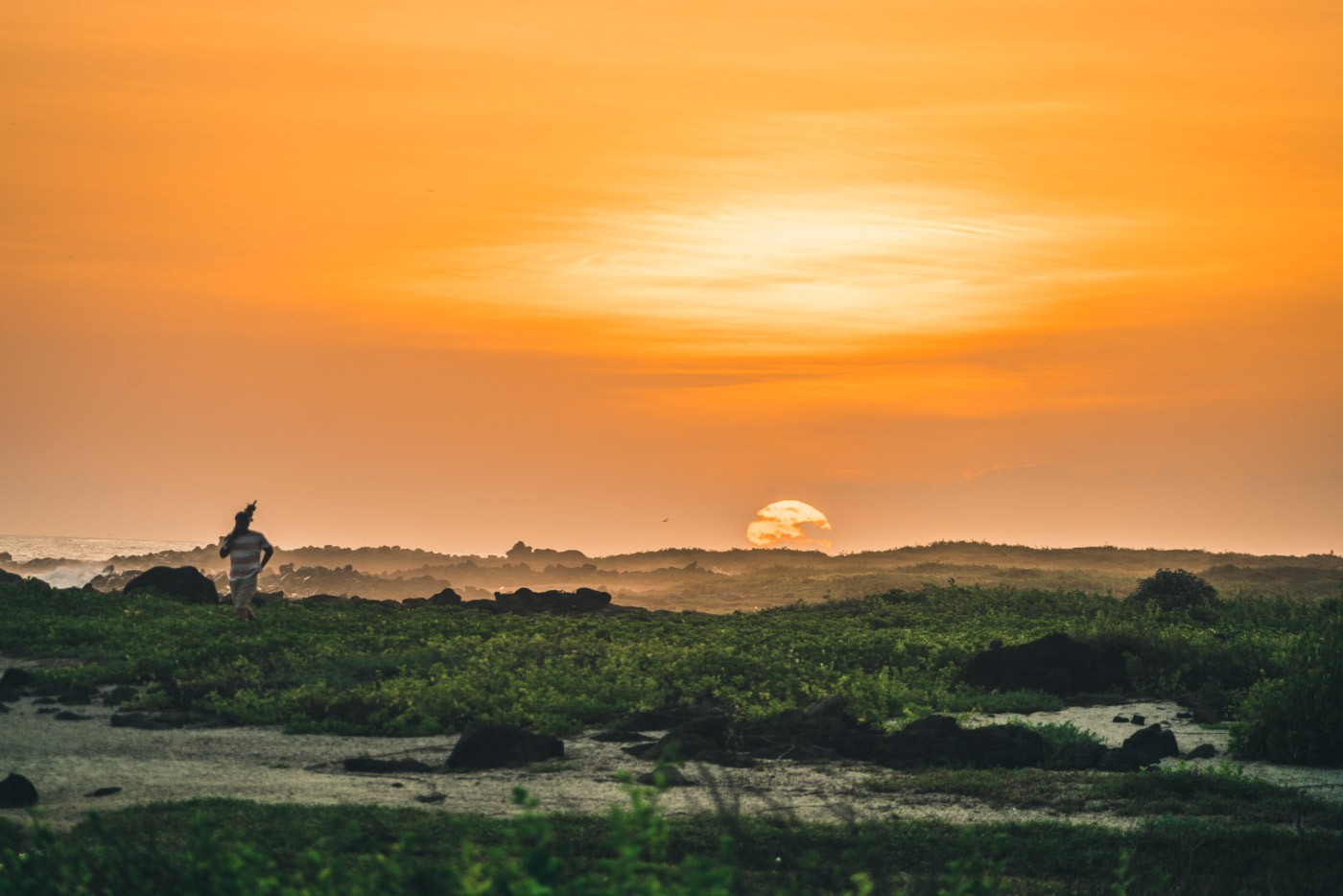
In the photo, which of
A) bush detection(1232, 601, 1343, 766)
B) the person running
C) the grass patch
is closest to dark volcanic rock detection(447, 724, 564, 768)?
the grass patch

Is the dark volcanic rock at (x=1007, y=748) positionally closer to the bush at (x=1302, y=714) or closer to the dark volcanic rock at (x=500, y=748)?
the bush at (x=1302, y=714)

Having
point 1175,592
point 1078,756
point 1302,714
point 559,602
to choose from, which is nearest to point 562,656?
point 1078,756

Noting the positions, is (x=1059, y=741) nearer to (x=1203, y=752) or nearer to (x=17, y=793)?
(x=1203, y=752)

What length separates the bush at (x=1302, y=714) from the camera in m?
17.8

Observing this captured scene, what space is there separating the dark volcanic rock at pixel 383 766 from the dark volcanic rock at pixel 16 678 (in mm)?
9681

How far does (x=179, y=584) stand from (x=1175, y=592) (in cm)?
2853

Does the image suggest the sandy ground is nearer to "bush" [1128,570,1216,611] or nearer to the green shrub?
the green shrub

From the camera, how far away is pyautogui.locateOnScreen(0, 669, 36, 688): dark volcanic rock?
23.5 m

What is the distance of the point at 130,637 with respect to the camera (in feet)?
95.0

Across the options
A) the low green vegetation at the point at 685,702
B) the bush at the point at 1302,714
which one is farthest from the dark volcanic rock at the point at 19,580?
the bush at the point at 1302,714

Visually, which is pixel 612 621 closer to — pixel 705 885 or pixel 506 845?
pixel 506 845

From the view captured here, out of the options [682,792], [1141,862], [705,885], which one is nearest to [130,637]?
[682,792]

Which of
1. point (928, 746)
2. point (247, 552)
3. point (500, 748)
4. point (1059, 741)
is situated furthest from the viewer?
point (247, 552)

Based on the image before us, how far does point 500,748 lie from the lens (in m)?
17.2
